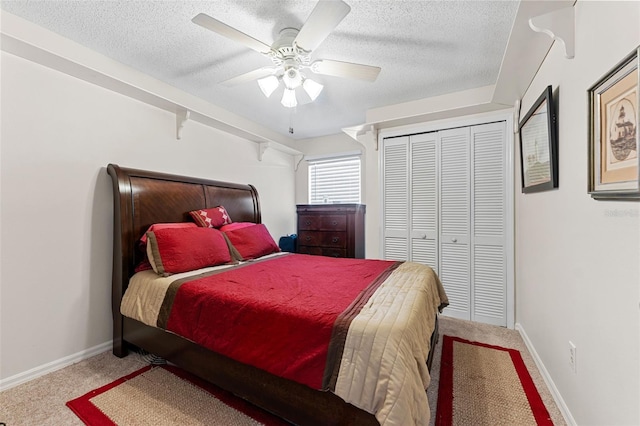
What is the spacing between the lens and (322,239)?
3.69m

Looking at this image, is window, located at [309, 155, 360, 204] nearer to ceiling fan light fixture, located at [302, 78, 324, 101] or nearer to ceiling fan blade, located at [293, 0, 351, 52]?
ceiling fan light fixture, located at [302, 78, 324, 101]

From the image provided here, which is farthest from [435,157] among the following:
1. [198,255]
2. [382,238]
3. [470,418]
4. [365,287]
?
[198,255]

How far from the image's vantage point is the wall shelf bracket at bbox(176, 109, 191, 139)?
2.67m

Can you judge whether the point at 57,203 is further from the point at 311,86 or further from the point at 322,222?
the point at 322,222

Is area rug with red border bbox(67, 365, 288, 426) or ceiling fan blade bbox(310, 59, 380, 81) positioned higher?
ceiling fan blade bbox(310, 59, 380, 81)

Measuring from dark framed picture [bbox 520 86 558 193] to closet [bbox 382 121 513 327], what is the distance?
0.48 meters

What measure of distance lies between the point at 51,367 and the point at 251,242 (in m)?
1.67

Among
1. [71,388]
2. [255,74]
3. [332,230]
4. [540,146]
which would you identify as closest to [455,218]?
[540,146]

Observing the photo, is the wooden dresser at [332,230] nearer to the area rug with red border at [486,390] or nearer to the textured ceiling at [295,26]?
the textured ceiling at [295,26]

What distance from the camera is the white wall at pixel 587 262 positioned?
966mm

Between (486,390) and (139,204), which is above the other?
(139,204)

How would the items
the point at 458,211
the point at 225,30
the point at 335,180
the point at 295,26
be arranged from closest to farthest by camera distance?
the point at 225,30
the point at 295,26
the point at 458,211
the point at 335,180

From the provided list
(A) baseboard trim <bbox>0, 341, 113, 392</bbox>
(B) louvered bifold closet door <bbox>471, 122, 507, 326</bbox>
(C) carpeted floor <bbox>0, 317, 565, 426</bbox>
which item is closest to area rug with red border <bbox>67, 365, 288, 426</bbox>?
→ (C) carpeted floor <bbox>0, 317, 565, 426</bbox>

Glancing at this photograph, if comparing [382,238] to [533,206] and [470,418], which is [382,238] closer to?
[533,206]
